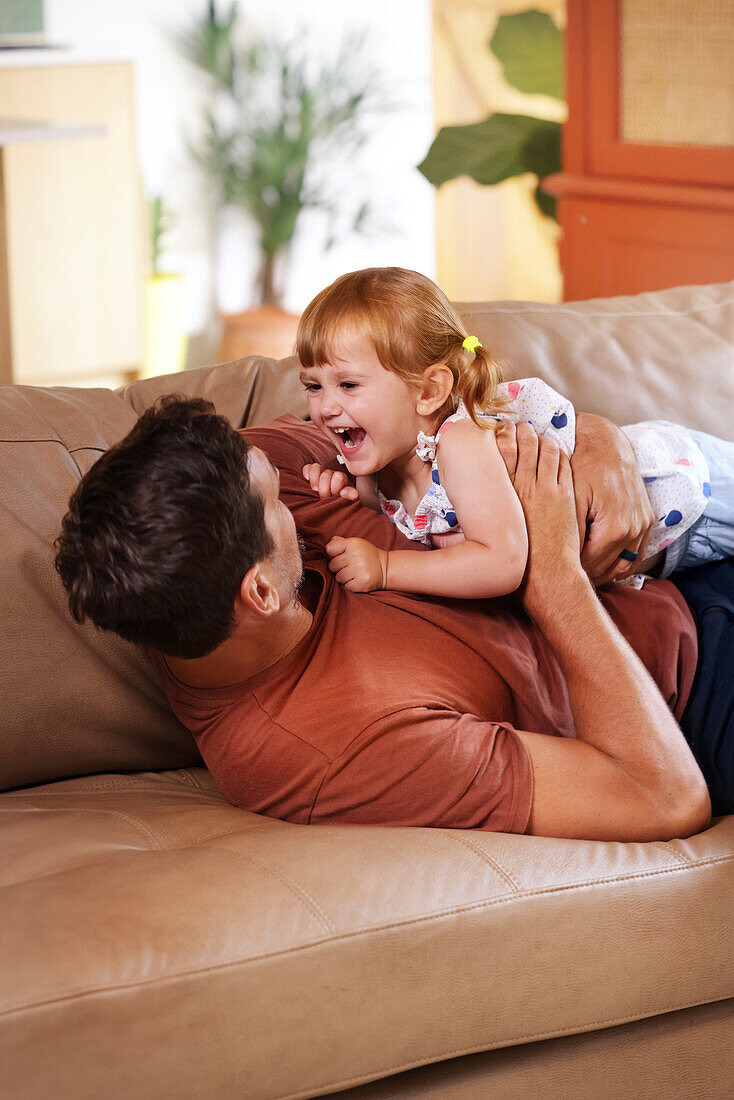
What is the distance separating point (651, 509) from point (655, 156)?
214 centimetres

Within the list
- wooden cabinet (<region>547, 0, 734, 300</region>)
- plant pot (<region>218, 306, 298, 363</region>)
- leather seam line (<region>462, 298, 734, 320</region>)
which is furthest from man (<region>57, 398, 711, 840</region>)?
plant pot (<region>218, 306, 298, 363</region>)

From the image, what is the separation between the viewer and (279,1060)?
1112 millimetres

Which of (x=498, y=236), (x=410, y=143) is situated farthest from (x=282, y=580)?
(x=410, y=143)

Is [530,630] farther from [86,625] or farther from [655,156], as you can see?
[655,156]

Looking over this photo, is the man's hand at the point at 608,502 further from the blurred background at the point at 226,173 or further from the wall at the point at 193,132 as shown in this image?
the wall at the point at 193,132

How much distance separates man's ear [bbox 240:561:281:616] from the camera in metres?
1.30

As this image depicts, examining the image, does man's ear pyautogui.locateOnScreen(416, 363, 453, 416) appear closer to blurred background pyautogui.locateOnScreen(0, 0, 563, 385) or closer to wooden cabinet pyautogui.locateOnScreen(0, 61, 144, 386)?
blurred background pyautogui.locateOnScreen(0, 0, 563, 385)

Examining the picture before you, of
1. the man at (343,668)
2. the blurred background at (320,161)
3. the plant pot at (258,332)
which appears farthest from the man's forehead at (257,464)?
the plant pot at (258,332)

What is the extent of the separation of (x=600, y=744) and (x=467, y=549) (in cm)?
30

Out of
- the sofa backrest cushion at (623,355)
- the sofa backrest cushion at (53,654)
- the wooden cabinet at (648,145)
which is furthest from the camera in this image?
the wooden cabinet at (648,145)

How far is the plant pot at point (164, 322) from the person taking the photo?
5.30 meters

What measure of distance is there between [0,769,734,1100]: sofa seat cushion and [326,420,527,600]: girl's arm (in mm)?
351

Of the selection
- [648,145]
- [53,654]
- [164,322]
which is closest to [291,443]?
[53,654]

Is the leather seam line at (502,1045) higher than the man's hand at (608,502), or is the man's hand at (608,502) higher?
the man's hand at (608,502)
